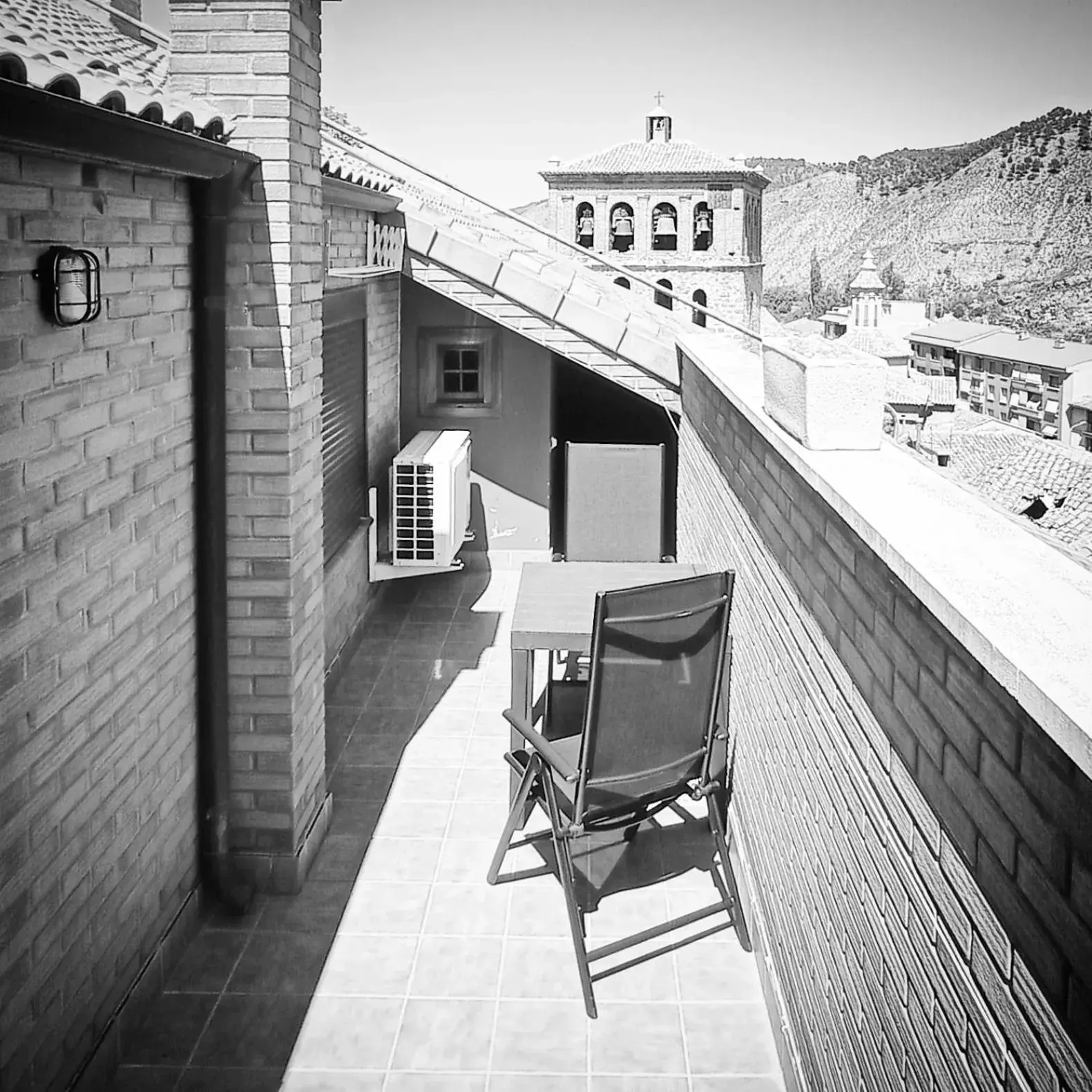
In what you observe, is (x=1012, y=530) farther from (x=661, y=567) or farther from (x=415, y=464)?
(x=415, y=464)

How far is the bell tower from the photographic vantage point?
5550cm

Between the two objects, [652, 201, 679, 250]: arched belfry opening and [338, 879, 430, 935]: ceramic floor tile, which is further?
[652, 201, 679, 250]: arched belfry opening

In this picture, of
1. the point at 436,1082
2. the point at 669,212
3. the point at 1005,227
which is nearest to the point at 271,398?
the point at 436,1082

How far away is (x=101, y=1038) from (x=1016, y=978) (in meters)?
2.61

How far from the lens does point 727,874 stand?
4.11 meters

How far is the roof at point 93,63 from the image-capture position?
247 cm

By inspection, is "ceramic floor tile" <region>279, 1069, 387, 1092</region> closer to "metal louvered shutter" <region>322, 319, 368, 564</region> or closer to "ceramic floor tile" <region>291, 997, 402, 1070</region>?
"ceramic floor tile" <region>291, 997, 402, 1070</region>

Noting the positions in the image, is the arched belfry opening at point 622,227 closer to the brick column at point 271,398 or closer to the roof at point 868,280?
the roof at point 868,280

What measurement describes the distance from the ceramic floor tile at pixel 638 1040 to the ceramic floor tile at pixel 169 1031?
3.88 ft

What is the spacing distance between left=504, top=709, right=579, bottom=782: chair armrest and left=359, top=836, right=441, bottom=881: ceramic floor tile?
796 mm

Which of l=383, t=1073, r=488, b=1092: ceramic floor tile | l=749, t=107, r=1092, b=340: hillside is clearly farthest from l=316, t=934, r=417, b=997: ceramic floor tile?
l=749, t=107, r=1092, b=340: hillside

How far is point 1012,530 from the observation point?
2.05 m

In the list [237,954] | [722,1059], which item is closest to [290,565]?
[237,954]

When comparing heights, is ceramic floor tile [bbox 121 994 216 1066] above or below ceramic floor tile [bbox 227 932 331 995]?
below
